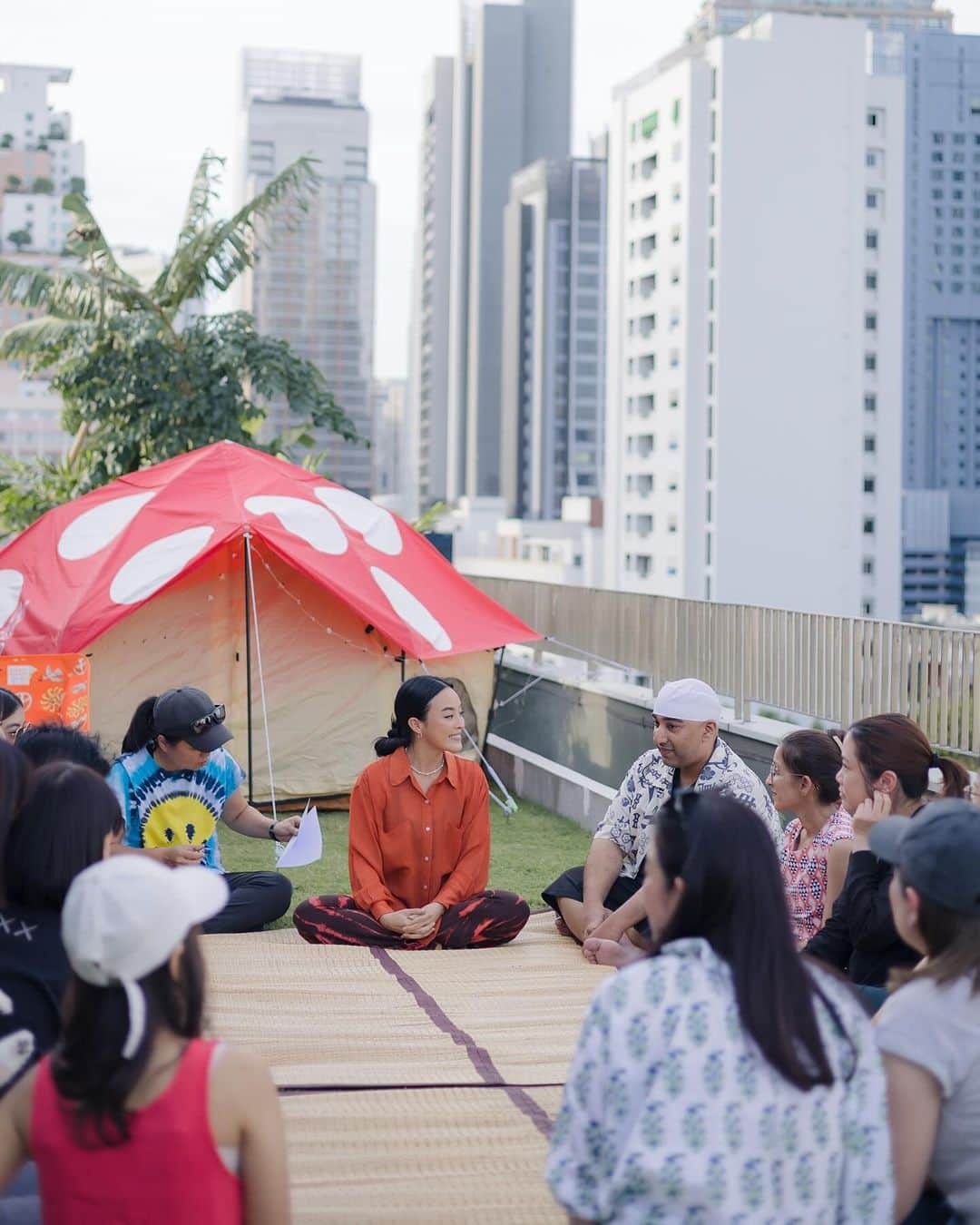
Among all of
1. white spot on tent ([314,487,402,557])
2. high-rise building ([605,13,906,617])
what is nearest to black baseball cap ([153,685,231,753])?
white spot on tent ([314,487,402,557])

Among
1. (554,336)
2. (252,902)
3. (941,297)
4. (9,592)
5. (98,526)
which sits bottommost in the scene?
(252,902)

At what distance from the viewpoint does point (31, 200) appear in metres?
96.2

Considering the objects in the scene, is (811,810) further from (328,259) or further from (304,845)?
(328,259)

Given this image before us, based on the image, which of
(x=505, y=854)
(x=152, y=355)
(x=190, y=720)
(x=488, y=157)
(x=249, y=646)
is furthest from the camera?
(x=488, y=157)

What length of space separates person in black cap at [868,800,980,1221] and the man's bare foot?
8.43ft

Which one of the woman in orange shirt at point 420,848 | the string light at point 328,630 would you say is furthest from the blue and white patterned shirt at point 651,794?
the string light at point 328,630

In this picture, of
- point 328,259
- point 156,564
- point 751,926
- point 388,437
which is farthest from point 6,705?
point 388,437

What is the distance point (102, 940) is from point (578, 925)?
3477 millimetres

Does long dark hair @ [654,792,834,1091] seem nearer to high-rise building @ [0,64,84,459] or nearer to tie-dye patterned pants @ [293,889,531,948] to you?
tie-dye patterned pants @ [293,889,531,948]

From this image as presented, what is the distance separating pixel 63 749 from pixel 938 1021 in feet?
7.84

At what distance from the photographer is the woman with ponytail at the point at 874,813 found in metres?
3.39

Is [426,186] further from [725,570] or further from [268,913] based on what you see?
[268,913]

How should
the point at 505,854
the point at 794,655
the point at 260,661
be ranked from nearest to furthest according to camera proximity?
the point at 794,655 < the point at 505,854 < the point at 260,661

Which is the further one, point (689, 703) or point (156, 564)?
point (156, 564)
